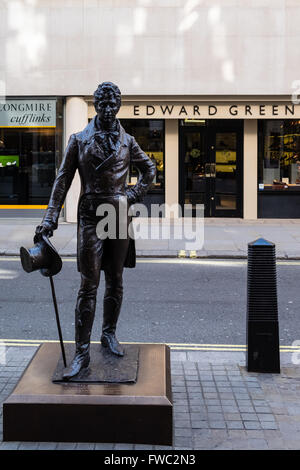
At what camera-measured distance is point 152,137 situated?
18.0 meters

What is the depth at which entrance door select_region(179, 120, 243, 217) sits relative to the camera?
1797cm

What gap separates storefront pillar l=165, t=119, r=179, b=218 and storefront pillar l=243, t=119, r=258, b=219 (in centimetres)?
201

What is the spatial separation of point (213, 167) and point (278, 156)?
194 centimetres

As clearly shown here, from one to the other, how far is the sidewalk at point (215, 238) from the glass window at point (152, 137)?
148 cm

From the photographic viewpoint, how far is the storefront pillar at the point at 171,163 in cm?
1786

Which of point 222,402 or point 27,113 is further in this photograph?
point 27,113

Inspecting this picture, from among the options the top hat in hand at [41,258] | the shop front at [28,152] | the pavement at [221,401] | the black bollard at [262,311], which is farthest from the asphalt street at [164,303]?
the shop front at [28,152]

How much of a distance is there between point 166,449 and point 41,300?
4.82 m

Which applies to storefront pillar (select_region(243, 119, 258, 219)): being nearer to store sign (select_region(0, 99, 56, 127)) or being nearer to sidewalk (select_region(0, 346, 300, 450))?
store sign (select_region(0, 99, 56, 127))

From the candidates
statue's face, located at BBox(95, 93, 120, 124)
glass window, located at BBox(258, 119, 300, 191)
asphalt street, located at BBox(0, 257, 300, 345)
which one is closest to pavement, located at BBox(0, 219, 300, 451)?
asphalt street, located at BBox(0, 257, 300, 345)

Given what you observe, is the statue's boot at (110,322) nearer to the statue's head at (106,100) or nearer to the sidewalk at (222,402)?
the sidewalk at (222,402)

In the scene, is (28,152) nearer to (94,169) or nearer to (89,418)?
(94,169)

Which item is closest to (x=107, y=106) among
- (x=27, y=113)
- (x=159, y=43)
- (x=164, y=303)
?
(x=164, y=303)
